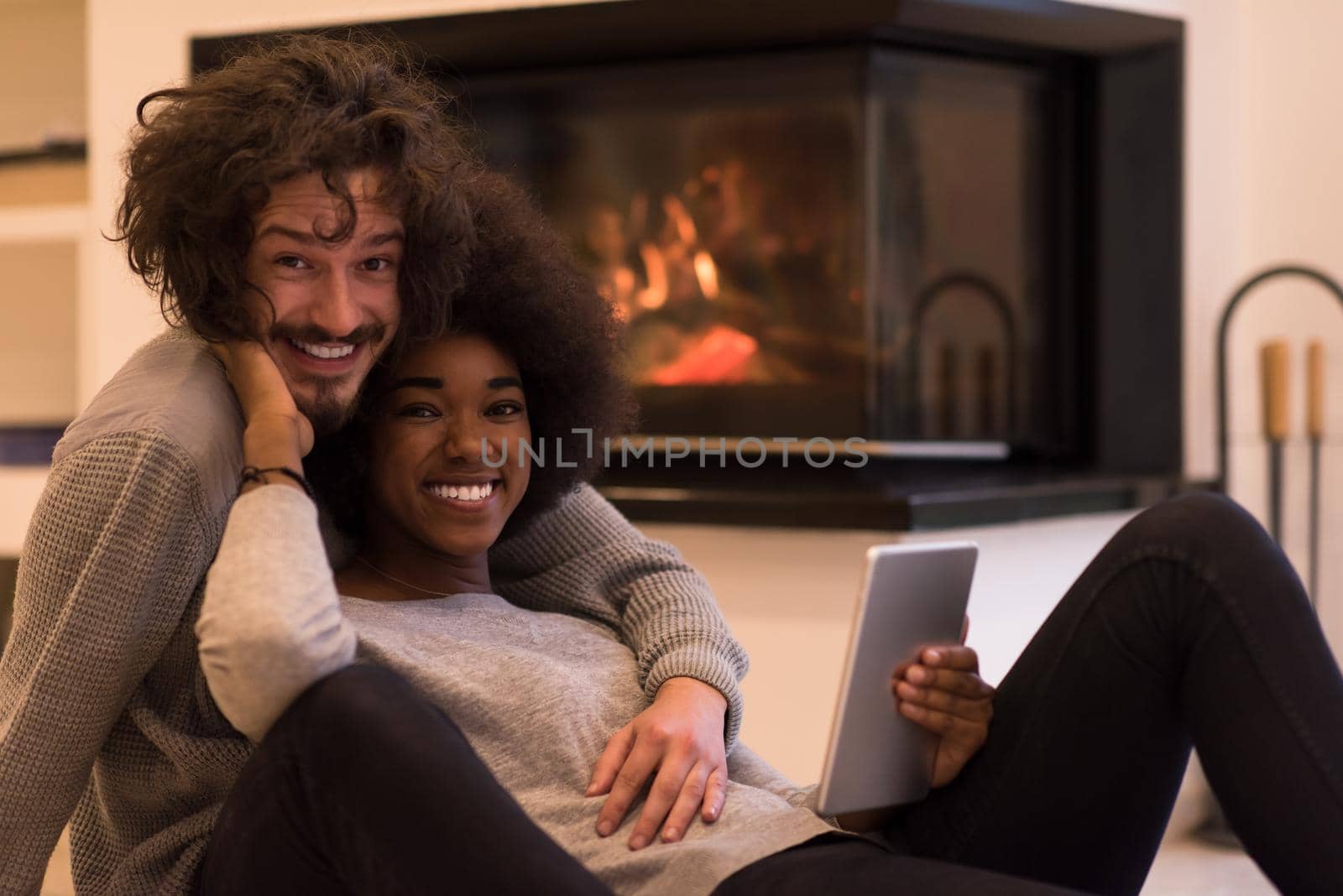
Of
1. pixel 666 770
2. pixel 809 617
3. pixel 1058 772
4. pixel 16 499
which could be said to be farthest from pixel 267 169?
pixel 16 499

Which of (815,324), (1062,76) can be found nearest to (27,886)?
(815,324)

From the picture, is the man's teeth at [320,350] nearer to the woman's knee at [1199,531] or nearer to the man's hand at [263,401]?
the man's hand at [263,401]

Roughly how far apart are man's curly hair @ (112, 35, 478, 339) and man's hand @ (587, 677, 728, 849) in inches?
17.1

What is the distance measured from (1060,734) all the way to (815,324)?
142cm

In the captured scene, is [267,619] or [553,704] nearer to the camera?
[267,619]

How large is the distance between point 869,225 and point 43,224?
1.67m

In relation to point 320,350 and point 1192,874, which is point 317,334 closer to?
point 320,350

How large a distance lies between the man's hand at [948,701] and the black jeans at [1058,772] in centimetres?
2

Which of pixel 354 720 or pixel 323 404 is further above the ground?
pixel 323 404

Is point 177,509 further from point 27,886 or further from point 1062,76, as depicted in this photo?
point 1062,76

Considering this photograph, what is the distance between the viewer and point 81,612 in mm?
1163

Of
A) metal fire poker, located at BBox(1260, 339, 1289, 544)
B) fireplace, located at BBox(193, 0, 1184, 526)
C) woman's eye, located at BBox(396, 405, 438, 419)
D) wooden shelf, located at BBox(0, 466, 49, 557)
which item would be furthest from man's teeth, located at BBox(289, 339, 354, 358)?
metal fire poker, located at BBox(1260, 339, 1289, 544)

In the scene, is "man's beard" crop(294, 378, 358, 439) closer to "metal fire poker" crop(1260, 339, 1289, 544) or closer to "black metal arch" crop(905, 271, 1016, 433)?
"black metal arch" crop(905, 271, 1016, 433)

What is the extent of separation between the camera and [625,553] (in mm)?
1605
